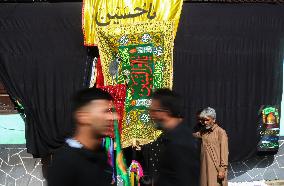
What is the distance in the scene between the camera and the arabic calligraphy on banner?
21.6 feet

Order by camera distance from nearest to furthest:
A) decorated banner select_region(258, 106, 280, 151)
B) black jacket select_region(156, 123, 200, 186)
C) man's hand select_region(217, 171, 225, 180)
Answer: black jacket select_region(156, 123, 200, 186) < man's hand select_region(217, 171, 225, 180) < decorated banner select_region(258, 106, 280, 151)

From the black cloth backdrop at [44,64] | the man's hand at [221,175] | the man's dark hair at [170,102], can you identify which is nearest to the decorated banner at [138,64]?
the black cloth backdrop at [44,64]

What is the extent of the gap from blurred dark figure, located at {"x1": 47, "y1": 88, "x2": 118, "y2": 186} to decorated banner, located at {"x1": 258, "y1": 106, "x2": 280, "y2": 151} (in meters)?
4.76

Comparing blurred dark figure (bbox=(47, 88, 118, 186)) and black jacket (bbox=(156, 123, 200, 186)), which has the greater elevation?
blurred dark figure (bbox=(47, 88, 118, 186))

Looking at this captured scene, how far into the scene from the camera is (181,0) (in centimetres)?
654

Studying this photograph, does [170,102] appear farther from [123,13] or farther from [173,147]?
[123,13]

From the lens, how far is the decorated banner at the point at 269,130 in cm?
689

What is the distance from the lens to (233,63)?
Result: 6.82 metres

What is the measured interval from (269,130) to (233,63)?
3.62 ft

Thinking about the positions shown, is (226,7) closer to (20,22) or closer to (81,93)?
(20,22)

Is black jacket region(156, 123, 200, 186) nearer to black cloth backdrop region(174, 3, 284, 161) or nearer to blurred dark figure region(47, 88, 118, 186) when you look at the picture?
blurred dark figure region(47, 88, 118, 186)

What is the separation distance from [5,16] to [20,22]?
218 millimetres

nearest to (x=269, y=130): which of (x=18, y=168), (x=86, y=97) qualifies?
(x=18, y=168)

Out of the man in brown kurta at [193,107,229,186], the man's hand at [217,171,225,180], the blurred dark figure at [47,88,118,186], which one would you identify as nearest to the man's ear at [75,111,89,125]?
the blurred dark figure at [47,88,118,186]
